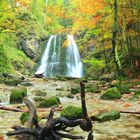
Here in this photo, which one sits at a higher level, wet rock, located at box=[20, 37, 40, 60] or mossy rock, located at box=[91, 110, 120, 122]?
wet rock, located at box=[20, 37, 40, 60]

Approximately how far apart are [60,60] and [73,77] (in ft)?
43.6

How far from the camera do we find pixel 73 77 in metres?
31.2

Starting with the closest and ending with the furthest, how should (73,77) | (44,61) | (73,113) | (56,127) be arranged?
(56,127), (73,113), (73,77), (44,61)

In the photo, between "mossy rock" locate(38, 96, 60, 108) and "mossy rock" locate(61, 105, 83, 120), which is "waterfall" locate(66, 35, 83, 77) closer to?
"mossy rock" locate(38, 96, 60, 108)

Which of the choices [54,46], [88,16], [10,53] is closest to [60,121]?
[88,16]

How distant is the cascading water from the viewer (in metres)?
41.3

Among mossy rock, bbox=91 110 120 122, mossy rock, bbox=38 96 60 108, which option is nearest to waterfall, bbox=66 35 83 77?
mossy rock, bbox=38 96 60 108

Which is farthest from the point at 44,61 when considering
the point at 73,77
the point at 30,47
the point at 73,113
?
the point at 73,113

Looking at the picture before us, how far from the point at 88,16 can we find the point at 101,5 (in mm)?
3327

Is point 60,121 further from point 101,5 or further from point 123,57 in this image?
point 123,57

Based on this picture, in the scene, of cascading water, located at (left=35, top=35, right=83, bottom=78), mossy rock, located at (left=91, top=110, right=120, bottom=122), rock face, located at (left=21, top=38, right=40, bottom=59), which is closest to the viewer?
mossy rock, located at (left=91, top=110, right=120, bottom=122)

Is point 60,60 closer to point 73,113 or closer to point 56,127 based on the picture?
point 73,113

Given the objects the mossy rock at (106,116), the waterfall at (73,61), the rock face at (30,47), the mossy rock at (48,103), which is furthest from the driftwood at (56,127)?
the rock face at (30,47)

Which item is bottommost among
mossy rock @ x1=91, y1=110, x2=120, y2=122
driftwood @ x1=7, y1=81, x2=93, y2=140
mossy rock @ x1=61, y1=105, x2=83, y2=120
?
mossy rock @ x1=91, y1=110, x2=120, y2=122
